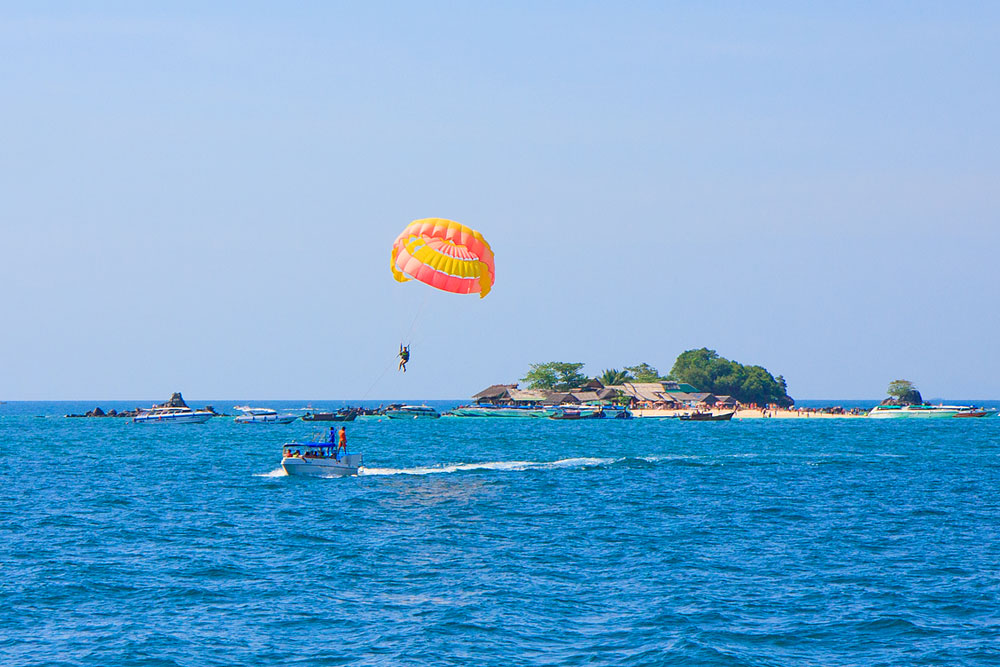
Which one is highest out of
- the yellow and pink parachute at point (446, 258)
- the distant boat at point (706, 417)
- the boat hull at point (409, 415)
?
the yellow and pink parachute at point (446, 258)

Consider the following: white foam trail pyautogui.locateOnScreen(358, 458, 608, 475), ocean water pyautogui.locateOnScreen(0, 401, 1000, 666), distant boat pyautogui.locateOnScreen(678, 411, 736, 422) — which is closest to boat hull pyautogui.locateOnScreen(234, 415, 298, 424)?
distant boat pyautogui.locateOnScreen(678, 411, 736, 422)

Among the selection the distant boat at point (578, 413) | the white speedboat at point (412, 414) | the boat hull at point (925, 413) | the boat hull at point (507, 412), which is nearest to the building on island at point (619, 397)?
the distant boat at point (578, 413)

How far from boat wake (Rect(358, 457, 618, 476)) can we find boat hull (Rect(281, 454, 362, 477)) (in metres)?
1.39

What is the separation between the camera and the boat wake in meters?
62.3

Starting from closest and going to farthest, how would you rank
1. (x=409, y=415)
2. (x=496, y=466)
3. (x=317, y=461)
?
(x=317, y=461) < (x=496, y=466) < (x=409, y=415)

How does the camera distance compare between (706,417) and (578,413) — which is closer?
(706,417)

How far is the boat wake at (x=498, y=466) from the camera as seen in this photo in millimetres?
62281

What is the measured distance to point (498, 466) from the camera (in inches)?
2621

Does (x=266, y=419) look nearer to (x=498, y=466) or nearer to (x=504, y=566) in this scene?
(x=498, y=466)

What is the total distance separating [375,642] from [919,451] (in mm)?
70228

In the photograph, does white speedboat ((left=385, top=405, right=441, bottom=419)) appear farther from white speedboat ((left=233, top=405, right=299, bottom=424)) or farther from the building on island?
white speedboat ((left=233, top=405, right=299, bottom=424))

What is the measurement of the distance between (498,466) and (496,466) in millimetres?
128

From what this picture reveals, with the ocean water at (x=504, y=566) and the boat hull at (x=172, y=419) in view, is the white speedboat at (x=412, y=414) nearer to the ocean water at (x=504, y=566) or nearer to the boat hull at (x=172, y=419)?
the boat hull at (x=172, y=419)

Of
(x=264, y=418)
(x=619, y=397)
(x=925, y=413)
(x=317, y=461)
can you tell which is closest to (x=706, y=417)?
(x=619, y=397)
